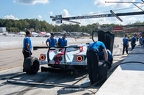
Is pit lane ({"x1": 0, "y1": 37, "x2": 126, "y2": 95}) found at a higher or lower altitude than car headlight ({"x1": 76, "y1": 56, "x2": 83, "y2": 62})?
lower

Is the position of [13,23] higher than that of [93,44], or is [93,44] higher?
[13,23]

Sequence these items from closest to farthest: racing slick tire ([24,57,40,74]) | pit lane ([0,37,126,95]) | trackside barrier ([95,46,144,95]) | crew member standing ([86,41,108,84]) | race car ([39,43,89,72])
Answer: trackside barrier ([95,46,144,95]) → pit lane ([0,37,126,95]) → crew member standing ([86,41,108,84]) → race car ([39,43,89,72]) → racing slick tire ([24,57,40,74])

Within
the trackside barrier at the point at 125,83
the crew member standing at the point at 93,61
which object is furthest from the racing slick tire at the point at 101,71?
the trackside barrier at the point at 125,83

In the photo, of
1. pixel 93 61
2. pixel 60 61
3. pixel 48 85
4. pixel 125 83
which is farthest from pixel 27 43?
pixel 125 83

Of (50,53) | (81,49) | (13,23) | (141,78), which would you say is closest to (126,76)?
(141,78)

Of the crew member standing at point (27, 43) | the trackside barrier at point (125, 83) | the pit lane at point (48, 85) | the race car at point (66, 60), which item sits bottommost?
the pit lane at point (48, 85)

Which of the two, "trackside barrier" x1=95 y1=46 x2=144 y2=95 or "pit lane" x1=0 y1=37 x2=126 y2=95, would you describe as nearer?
"trackside barrier" x1=95 y1=46 x2=144 y2=95

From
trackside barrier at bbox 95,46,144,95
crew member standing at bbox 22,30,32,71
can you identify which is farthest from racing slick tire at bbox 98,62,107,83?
crew member standing at bbox 22,30,32,71

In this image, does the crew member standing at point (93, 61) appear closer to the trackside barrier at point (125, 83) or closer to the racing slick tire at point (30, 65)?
the trackside barrier at point (125, 83)

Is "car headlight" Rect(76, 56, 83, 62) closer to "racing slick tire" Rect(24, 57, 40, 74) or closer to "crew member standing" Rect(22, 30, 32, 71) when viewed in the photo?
"racing slick tire" Rect(24, 57, 40, 74)

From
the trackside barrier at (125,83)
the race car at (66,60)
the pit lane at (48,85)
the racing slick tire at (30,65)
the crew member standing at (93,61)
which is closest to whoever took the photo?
the trackside barrier at (125,83)

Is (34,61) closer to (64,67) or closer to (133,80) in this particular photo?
(64,67)

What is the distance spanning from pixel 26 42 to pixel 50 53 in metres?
1.14

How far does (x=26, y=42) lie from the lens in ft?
26.8
